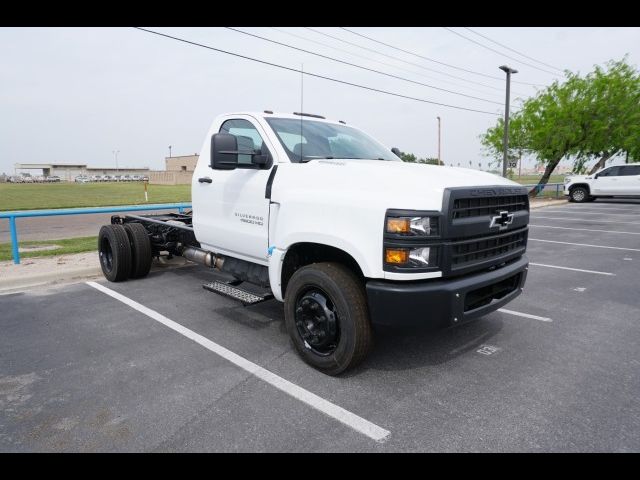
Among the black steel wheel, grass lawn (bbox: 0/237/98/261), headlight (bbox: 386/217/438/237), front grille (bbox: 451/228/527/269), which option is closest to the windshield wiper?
the black steel wheel

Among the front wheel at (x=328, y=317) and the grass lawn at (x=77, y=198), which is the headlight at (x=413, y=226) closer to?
the front wheel at (x=328, y=317)

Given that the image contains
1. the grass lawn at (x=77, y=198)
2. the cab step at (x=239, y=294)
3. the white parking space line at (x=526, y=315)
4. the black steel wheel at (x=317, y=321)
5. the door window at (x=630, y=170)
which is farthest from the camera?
the grass lawn at (x=77, y=198)

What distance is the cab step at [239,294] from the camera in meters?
4.07

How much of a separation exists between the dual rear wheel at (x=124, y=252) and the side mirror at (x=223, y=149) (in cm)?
304

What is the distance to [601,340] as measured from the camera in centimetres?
417

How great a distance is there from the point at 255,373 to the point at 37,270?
507 cm

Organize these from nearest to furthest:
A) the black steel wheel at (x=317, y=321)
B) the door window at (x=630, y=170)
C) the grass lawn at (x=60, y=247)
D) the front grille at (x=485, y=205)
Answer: the front grille at (x=485, y=205), the black steel wheel at (x=317, y=321), the grass lawn at (x=60, y=247), the door window at (x=630, y=170)

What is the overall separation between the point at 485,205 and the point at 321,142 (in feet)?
5.69

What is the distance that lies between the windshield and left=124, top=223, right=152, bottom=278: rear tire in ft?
10.3

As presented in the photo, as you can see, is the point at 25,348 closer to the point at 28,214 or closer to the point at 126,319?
the point at 126,319

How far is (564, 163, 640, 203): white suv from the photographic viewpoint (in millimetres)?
20000

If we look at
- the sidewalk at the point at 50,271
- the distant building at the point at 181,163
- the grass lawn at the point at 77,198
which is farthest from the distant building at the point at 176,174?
the sidewalk at the point at 50,271

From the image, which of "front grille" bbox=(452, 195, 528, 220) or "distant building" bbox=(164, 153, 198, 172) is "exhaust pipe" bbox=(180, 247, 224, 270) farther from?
"distant building" bbox=(164, 153, 198, 172)
